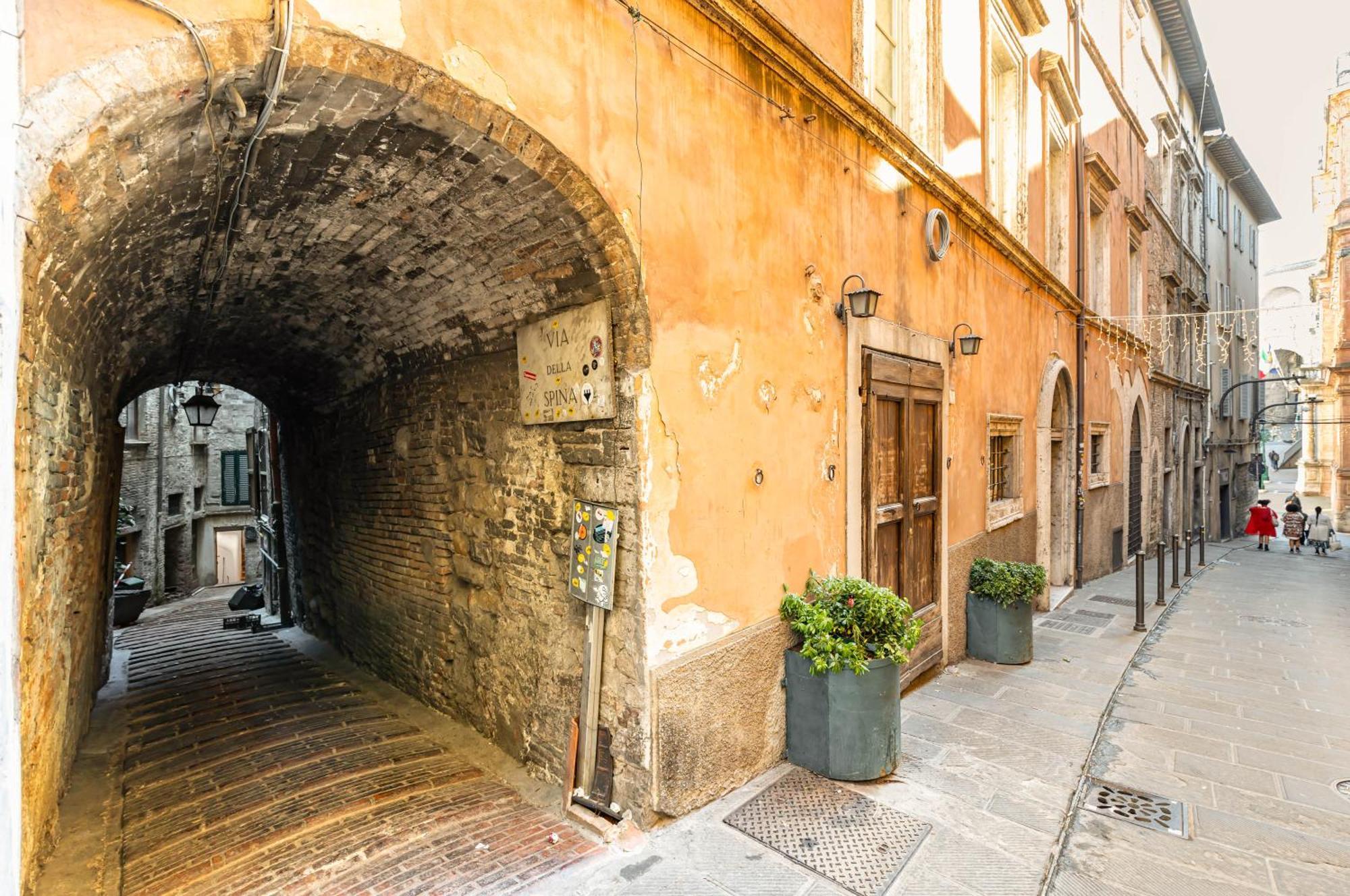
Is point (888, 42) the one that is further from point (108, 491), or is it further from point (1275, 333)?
point (1275, 333)

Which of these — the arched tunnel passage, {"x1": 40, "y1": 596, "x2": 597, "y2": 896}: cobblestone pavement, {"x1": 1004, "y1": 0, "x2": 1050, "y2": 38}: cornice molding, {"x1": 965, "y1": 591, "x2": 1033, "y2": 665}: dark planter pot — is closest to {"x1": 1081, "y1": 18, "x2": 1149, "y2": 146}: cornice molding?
{"x1": 1004, "y1": 0, "x2": 1050, "y2": 38}: cornice molding

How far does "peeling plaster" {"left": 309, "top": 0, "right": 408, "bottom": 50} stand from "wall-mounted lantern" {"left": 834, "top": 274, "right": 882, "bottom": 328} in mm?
3310

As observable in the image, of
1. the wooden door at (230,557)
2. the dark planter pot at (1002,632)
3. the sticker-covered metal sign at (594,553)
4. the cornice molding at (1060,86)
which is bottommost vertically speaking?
the wooden door at (230,557)

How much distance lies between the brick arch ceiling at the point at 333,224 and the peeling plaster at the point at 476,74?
45mm

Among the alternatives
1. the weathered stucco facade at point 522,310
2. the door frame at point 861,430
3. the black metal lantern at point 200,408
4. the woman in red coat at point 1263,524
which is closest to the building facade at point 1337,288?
the woman in red coat at point 1263,524

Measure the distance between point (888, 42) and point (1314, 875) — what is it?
6.51 metres

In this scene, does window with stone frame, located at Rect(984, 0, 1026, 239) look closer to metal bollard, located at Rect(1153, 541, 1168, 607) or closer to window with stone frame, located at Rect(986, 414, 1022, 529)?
window with stone frame, located at Rect(986, 414, 1022, 529)

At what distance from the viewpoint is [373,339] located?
537 centimetres

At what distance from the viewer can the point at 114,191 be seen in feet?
7.82

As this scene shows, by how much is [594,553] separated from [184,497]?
18.3m

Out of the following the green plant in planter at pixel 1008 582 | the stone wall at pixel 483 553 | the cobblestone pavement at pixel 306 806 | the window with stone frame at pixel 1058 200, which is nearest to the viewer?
the cobblestone pavement at pixel 306 806

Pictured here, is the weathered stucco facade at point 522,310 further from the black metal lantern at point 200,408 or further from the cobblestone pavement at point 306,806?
the black metal lantern at point 200,408

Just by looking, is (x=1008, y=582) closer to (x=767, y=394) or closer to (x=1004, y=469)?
(x=1004, y=469)

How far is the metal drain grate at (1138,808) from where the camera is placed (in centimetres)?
373
